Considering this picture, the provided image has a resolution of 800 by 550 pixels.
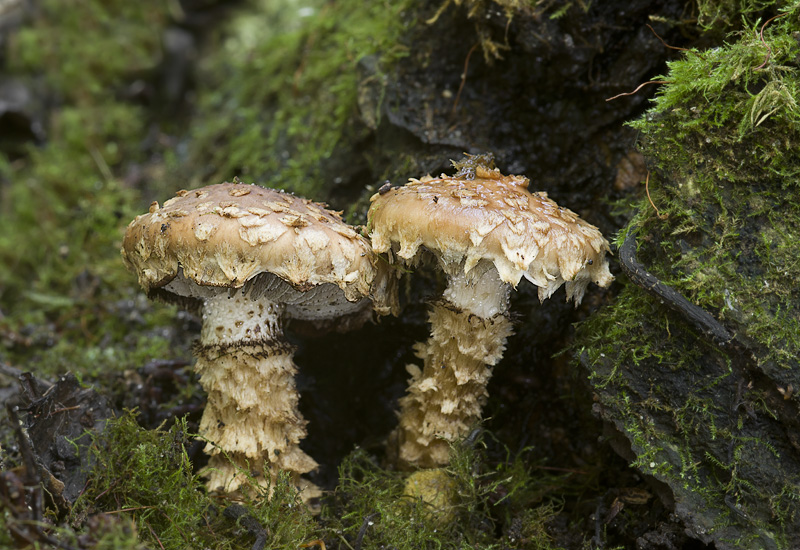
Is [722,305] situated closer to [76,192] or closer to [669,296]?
[669,296]

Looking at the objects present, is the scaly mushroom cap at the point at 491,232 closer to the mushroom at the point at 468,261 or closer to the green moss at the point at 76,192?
the mushroom at the point at 468,261

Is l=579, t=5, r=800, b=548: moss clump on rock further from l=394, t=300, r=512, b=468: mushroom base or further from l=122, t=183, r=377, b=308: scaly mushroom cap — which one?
l=122, t=183, r=377, b=308: scaly mushroom cap

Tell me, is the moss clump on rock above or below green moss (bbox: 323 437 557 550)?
above

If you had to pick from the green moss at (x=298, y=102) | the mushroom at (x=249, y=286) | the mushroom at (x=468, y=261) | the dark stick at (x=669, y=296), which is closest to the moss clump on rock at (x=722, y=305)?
the dark stick at (x=669, y=296)

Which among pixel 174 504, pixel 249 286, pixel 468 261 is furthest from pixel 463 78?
pixel 174 504

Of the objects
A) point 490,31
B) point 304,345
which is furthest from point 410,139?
point 304,345

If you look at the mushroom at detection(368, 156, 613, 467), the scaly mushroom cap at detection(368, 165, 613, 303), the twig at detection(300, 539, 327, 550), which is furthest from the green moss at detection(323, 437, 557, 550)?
the scaly mushroom cap at detection(368, 165, 613, 303)

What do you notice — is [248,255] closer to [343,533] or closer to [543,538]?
[343,533]
